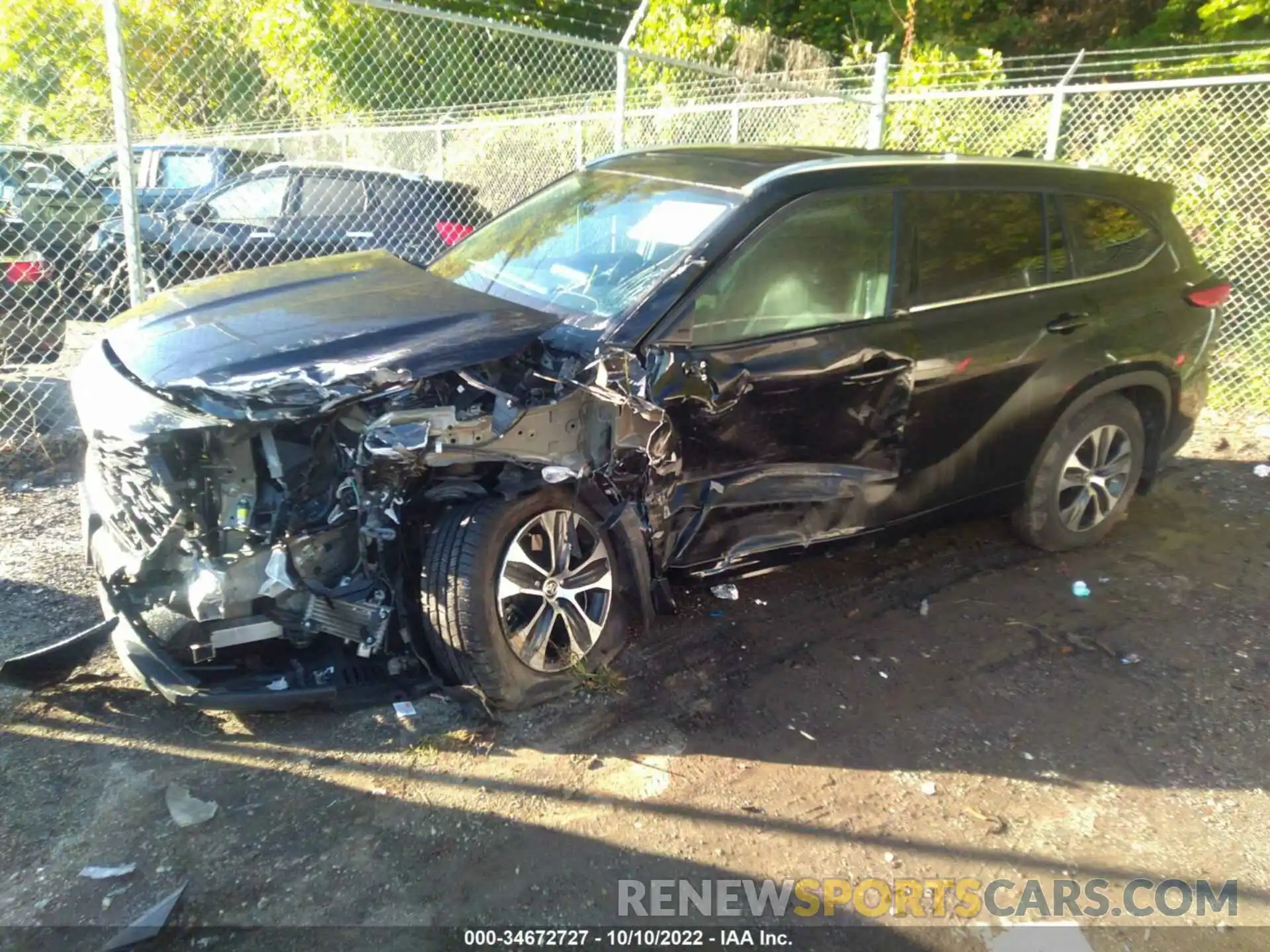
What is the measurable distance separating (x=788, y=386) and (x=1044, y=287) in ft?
5.16

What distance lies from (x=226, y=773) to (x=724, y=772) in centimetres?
159

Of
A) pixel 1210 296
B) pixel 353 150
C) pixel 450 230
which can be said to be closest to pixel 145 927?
pixel 1210 296

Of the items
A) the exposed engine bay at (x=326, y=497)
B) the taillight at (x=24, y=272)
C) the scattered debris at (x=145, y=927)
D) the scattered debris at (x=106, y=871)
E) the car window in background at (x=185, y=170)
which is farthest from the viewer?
the car window in background at (x=185, y=170)

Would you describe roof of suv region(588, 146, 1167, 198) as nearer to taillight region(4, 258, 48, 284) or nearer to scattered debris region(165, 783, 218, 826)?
scattered debris region(165, 783, 218, 826)

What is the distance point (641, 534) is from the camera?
3314mm

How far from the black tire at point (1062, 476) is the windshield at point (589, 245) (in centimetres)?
211

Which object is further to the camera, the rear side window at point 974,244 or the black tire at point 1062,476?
the black tire at point 1062,476

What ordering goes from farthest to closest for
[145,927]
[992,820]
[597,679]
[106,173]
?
[106,173], [597,679], [992,820], [145,927]

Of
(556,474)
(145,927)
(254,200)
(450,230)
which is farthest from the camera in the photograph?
(450,230)

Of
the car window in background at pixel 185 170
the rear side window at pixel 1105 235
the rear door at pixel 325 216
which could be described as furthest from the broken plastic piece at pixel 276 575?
the car window in background at pixel 185 170

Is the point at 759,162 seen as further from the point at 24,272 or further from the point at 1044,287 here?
the point at 24,272

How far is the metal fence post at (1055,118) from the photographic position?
7.31m

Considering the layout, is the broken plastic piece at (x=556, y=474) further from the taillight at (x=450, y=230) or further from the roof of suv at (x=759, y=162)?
the taillight at (x=450, y=230)

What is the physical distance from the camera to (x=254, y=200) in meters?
7.61
